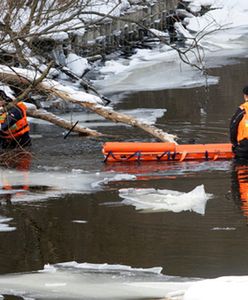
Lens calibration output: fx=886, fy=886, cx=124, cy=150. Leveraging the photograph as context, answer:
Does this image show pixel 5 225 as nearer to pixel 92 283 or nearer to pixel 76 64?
pixel 92 283

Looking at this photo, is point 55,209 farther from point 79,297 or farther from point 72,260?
point 79,297

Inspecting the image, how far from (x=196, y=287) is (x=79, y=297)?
1.25 meters

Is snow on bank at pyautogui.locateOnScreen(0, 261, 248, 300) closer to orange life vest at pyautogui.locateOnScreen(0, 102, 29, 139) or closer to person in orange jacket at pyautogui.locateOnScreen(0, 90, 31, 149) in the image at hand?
person in orange jacket at pyautogui.locateOnScreen(0, 90, 31, 149)

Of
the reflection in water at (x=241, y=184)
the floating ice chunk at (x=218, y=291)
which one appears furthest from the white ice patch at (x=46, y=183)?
the floating ice chunk at (x=218, y=291)

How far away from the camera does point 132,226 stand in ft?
36.4

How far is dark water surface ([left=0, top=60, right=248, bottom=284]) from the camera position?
9617mm

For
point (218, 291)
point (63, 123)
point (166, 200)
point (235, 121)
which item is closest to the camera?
point (218, 291)

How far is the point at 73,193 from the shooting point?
13.3m

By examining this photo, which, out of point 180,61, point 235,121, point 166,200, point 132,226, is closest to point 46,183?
point 166,200

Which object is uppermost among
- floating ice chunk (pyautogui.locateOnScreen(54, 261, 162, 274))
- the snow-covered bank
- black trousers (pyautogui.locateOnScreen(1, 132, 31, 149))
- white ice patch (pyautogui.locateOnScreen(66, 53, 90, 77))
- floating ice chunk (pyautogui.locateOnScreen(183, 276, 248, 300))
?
floating ice chunk (pyautogui.locateOnScreen(183, 276, 248, 300))

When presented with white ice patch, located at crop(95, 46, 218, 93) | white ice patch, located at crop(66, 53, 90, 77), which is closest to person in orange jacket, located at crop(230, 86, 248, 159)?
white ice patch, located at crop(95, 46, 218, 93)

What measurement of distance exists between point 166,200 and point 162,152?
132 inches

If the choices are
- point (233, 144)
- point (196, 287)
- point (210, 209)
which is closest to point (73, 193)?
point (210, 209)

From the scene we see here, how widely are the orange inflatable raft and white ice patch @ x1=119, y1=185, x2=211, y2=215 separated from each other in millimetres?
2584
